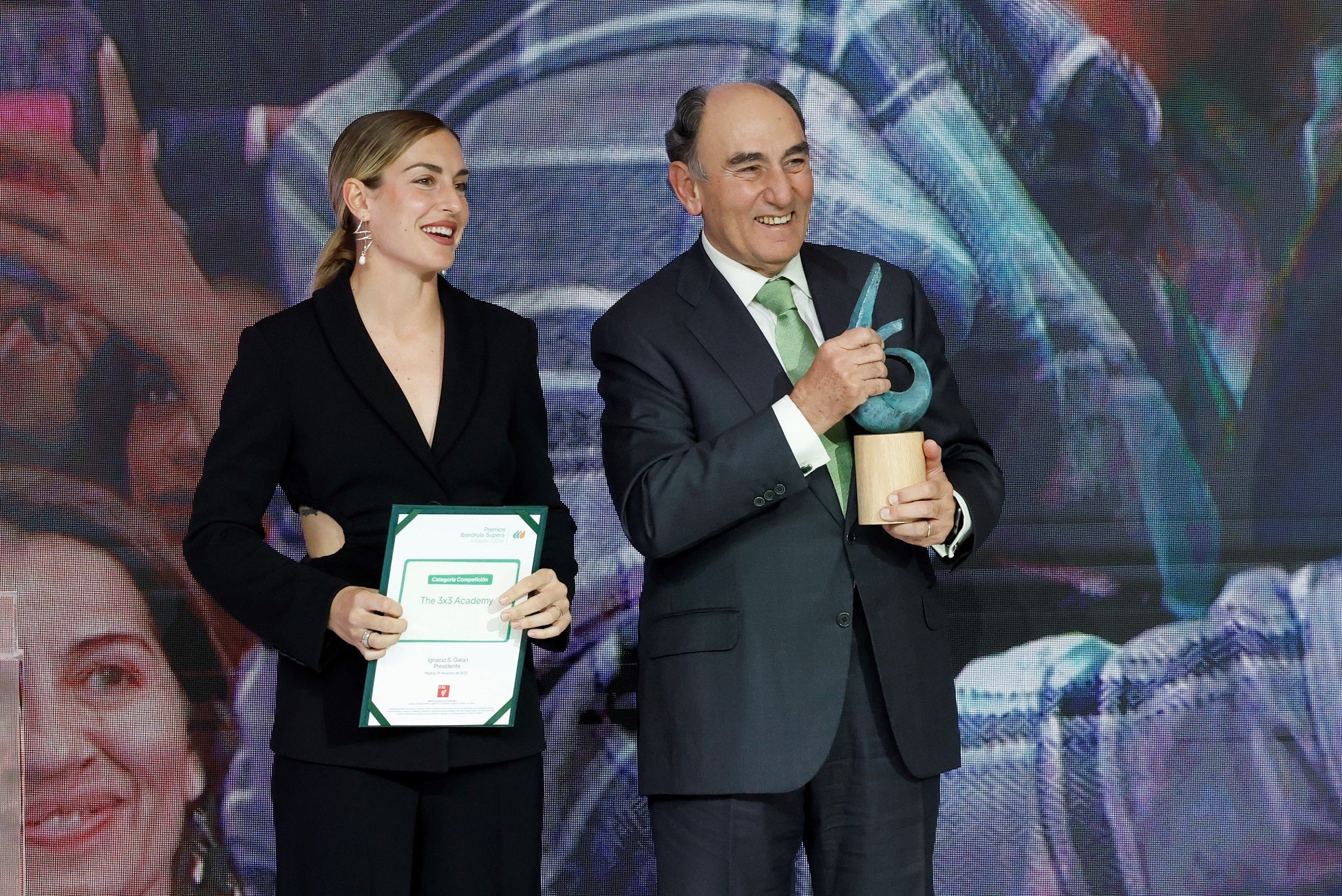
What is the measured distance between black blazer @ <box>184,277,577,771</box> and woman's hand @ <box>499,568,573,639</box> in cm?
11

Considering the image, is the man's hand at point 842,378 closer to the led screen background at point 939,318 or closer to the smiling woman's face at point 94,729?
the led screen background at point 939,318

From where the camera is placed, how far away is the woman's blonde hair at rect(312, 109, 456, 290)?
2.25 m

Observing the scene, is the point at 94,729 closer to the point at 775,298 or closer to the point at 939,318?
the point at 775,298

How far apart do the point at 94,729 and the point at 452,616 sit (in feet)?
5.60

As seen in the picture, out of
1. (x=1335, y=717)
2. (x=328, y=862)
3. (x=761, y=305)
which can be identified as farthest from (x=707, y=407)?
(x=1335, y=717)

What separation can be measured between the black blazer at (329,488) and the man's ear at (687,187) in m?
0.53

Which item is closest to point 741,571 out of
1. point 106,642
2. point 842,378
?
point 842,378

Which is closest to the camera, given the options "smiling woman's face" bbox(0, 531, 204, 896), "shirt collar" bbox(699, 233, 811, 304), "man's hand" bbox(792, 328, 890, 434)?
"man's hand" bbox(792, 328, 890, 434)

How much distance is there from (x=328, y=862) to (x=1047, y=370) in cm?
211

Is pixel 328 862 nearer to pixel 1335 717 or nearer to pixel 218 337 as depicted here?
pixel 218 337

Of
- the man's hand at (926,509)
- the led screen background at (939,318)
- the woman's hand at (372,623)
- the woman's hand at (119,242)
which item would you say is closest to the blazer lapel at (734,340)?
the man's hand at (926,509)

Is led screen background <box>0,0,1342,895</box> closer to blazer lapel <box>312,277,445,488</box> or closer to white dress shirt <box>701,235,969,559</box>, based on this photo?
white dress shirt <box>701,235,969,559</box>

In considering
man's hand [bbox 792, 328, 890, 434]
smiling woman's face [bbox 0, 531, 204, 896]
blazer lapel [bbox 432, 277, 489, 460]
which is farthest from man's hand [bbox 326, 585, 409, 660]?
smiling woman's face [bbox 0, 531, 204, 896]

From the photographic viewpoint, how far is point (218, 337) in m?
3.31
